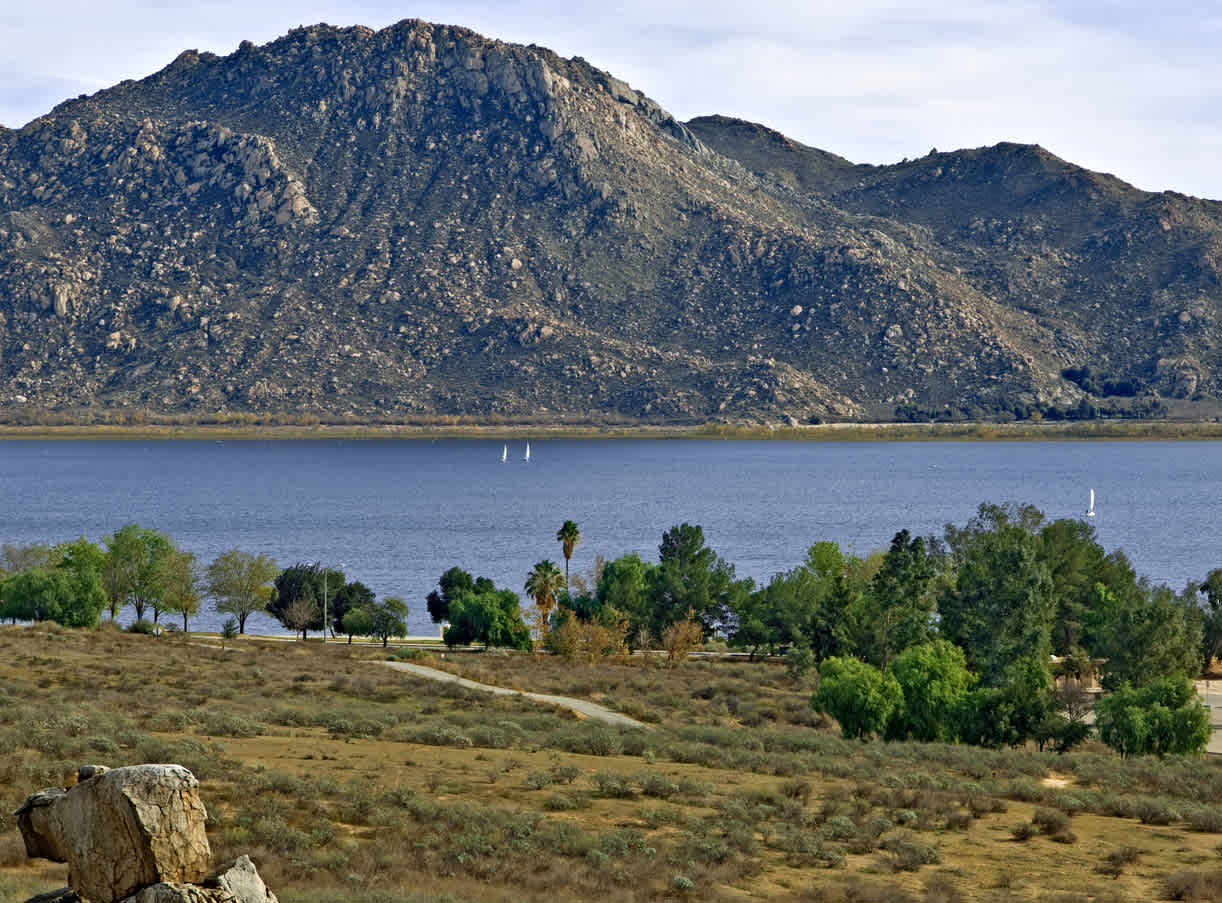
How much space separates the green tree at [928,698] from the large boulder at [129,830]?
41.7 meters

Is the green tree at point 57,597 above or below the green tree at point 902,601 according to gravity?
below

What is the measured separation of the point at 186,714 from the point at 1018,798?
2226 centimetres

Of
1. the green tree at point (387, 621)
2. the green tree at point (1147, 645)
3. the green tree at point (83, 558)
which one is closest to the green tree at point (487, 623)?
→ the green tree at point (387, 621)

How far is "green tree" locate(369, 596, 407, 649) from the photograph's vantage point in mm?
93062

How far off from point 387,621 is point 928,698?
49.9m

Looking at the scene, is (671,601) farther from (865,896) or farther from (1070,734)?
(865,896)

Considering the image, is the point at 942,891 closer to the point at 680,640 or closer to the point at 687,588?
the point at 680,640

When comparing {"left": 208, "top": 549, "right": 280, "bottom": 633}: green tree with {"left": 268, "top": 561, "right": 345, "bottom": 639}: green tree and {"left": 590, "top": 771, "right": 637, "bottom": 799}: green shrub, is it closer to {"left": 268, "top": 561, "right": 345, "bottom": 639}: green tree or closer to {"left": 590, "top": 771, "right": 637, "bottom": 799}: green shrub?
{"left": 268, "top": 561, "right": 345, "bottom": 639}: green tree

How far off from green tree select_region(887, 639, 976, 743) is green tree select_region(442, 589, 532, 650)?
128ft

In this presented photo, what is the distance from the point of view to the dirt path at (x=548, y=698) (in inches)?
1955

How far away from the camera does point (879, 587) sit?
220ft

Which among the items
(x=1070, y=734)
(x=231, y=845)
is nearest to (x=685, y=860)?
(x=231, y=845)

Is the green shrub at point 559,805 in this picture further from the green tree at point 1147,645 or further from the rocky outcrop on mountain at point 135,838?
the green tree at point 1147,645

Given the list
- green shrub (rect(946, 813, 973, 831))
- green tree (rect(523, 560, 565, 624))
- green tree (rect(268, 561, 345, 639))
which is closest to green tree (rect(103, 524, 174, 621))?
green tree (rect(268, 561, 345, 639))
